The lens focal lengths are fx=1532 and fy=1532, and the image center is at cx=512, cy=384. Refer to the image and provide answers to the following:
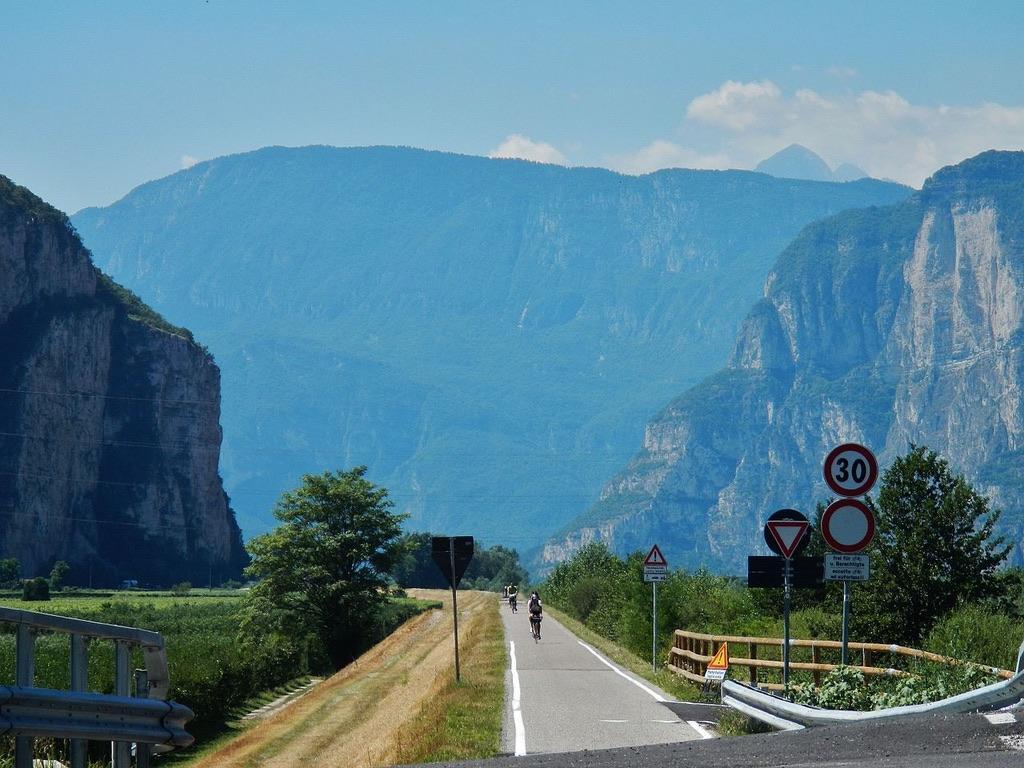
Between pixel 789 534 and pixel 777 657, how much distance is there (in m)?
10.1

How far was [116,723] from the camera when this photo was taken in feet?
27.2

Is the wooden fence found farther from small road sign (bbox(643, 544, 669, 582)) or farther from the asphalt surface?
small road sign (bbox(643, 544, 669, 582))

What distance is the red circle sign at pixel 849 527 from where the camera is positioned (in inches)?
626

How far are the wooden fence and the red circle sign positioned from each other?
178cm

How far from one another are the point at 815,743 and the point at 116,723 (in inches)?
261

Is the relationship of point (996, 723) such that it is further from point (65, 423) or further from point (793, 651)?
point (65, 423)

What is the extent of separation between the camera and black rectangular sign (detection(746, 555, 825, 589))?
17938 millimetres

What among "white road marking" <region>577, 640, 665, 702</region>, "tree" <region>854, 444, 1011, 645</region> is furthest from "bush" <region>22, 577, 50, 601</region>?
"tree" <region>854, 444, 1011, 645</region>

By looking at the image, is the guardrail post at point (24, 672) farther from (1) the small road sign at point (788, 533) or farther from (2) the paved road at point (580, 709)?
(1) the small road sign at point (788, 533)

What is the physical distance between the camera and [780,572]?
1828cm

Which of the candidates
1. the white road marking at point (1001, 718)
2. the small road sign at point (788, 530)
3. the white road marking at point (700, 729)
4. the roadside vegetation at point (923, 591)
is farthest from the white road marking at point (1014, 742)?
the small road sign at point (788, 530)

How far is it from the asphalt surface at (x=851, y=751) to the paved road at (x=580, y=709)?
8.81 feet

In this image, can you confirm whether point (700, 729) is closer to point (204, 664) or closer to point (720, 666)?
point (720, 666)

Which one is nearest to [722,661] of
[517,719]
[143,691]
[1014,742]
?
[517,719]
